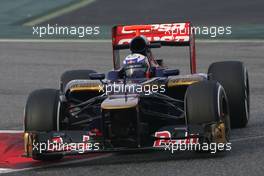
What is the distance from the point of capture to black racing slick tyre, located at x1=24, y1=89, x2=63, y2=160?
10.9m

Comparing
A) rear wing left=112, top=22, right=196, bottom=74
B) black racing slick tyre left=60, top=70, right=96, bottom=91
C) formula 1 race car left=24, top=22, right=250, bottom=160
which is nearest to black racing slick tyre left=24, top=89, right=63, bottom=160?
formula 1 race car left=24, top=22, right=250, bottom=160

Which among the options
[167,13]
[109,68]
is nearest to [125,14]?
[167,13]

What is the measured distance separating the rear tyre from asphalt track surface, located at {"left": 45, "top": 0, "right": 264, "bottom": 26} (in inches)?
583

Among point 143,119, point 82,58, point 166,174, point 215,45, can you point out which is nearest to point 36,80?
point 82,58

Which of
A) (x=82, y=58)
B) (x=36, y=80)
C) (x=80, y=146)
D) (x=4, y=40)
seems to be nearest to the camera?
(x=80, y=146)

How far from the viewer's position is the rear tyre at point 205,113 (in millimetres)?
10773

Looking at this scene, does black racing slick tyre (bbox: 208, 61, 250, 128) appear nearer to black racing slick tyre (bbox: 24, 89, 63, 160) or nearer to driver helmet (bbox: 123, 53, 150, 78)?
driver helmet (bbox: 123, 53, 150, 78)

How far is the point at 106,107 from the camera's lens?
421 inches

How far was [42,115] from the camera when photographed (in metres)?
11.0

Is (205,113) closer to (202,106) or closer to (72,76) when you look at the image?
(202,106)

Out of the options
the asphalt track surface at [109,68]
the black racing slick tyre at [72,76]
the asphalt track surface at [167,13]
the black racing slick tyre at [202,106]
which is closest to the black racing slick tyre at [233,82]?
the asphalt track surface at [109,68]

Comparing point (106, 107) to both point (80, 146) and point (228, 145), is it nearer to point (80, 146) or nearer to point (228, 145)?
point (80, 146)

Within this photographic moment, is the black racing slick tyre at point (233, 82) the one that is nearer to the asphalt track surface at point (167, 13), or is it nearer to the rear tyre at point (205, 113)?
the rear tyre at point (205, 113)

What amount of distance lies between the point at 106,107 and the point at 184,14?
1653 cm
